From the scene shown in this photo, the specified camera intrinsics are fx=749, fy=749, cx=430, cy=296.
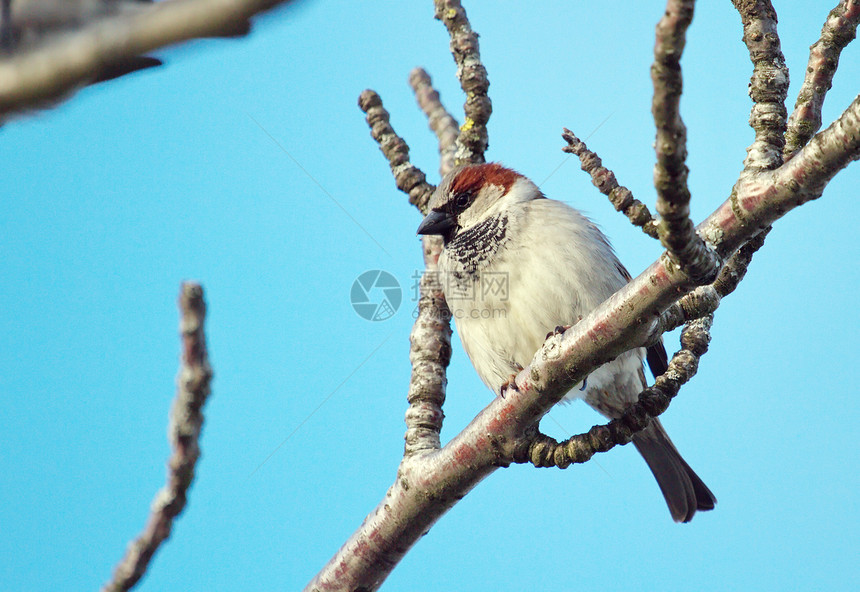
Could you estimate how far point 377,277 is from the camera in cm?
422

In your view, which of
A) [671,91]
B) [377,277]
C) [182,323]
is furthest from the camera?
[377,277]

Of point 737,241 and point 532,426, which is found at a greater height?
point 737,241

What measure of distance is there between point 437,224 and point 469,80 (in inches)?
24.7

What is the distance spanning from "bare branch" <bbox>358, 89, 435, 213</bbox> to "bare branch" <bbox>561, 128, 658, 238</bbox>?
1.29 m

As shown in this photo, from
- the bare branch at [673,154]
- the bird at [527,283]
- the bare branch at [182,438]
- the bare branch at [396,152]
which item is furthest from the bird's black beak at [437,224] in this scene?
the bare branch at [182,438]

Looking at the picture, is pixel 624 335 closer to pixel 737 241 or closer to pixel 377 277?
pixel 737 241

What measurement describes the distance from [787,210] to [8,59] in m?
1.45

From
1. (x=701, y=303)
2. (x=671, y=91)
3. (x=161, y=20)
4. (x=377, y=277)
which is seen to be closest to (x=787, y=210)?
(x=701, y=303)

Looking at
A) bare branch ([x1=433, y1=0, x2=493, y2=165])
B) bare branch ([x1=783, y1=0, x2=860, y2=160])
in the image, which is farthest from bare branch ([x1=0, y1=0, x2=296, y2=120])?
bare branch ([x1=433, y1=0, x2=493, y2=165])

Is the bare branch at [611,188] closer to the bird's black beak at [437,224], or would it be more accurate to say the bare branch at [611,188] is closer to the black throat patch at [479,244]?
the black throat patch at [479,244]

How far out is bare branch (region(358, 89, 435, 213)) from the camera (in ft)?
11.0

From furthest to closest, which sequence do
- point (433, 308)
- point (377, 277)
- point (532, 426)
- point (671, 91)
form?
point (377, 277), point (433, 308), point (532, 426), point (671, 91)

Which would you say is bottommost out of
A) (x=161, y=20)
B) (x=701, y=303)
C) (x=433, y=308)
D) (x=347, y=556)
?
(x=347, y=556)

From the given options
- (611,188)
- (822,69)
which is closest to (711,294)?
(611,188)
